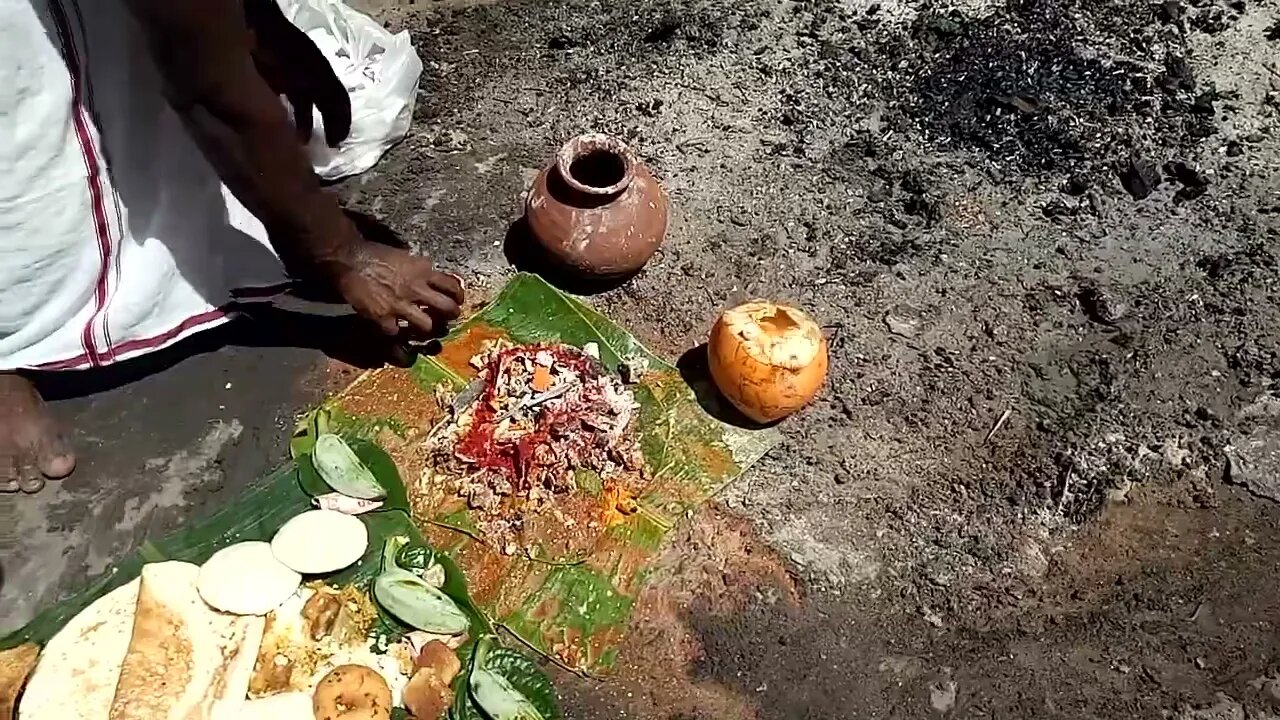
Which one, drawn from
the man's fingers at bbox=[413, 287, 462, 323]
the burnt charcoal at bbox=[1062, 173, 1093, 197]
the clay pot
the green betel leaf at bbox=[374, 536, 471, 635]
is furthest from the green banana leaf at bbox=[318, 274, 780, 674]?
the burnt charcoal at bbox=[1062, 173, 1093, 197]

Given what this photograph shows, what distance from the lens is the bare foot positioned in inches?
129

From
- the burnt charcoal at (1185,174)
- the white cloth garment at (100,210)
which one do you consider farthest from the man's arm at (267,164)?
the burnt charcoal at (1185,174)

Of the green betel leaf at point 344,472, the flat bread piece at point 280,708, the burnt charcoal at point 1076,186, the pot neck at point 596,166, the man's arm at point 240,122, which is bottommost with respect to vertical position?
the flat bread piece at point 280,708

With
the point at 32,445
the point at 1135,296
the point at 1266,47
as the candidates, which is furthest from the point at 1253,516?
the point at 32,445

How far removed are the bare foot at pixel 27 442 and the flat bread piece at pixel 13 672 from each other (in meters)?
0.56

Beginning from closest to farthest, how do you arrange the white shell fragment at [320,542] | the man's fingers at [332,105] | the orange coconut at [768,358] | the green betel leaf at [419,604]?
the green betel leaf at [419,604] < the white shell fragment at [320,542] < the orange coconut at [768,358] < the man's fingers at [332,105]

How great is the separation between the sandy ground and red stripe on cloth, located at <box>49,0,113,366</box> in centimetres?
40

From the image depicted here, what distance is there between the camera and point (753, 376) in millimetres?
3264

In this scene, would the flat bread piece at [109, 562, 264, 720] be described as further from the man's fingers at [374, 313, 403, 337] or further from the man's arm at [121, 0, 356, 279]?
the man's arm at [121, 0, 356, 279]

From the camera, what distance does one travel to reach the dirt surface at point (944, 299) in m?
3.07

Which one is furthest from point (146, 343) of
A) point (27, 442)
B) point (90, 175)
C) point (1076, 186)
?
point (1076, 186)

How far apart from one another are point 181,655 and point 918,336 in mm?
2469

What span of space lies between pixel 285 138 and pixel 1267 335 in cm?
319

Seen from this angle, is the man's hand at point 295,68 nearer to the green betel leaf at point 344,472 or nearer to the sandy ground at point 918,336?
the sandy ground at point 918,336
